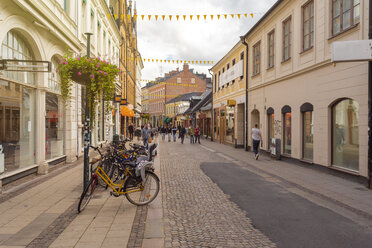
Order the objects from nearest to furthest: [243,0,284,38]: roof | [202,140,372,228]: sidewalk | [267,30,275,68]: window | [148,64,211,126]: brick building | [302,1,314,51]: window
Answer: [202,140,372,228]: sidewalk, [302,1,314,51]: window, [243,0,284,38]: roof, [267,30,275,68]: window, [148,64,211,126]: brick building

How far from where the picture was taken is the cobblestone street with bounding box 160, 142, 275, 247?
4398mm

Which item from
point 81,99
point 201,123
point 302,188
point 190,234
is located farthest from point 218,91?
point 190,234

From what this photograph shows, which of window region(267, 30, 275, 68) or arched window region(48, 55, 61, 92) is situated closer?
arched window region(48, 55, 61, 92)

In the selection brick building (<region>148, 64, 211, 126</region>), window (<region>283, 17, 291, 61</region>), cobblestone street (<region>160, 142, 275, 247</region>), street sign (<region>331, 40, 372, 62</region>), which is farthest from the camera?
brick building (<region>148, 64, 211, 126</region>)

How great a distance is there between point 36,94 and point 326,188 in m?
8.73

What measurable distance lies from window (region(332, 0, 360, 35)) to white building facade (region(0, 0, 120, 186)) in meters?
7.10

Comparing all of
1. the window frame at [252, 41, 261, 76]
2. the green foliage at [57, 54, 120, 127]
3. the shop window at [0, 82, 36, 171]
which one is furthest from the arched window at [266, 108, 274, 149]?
the shop window at [0, 82, 36, 171]

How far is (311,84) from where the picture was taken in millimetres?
11633

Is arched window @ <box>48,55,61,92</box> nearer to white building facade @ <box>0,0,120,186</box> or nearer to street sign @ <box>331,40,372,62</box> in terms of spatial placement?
white building facade @ <box>0,0,120,186</box>

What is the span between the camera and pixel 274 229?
4895mm

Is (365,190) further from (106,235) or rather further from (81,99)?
(81,99)

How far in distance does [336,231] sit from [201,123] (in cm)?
3571

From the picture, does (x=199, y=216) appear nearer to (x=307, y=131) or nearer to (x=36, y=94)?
(x=36, y=94)

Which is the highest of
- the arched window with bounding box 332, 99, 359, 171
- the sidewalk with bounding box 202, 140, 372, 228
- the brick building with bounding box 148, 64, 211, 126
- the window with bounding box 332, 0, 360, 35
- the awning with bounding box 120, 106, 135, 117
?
the brick building with bounding box 148, 64, 211, 126
